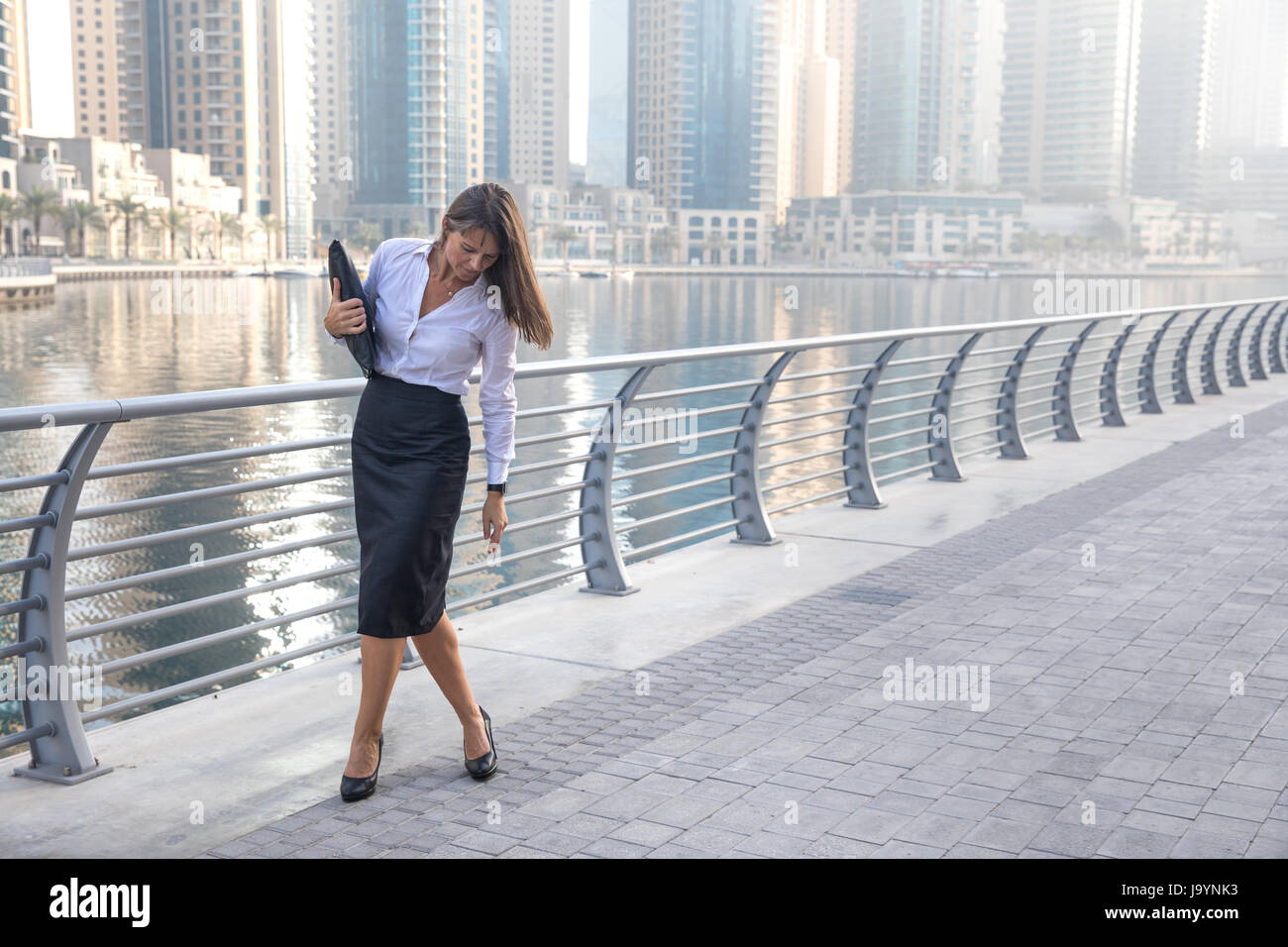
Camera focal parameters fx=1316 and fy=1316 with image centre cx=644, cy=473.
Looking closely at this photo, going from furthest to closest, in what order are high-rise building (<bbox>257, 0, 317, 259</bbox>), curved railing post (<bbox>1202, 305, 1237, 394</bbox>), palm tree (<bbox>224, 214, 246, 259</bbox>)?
high-rise building (<bbox>257, 0, 317, 259</bbox>)
palm tree (<bbox>224, 214, 246, 259</bbox>)
curved railing post (<bbox>1202, 305, 1237, 394</bbox>)

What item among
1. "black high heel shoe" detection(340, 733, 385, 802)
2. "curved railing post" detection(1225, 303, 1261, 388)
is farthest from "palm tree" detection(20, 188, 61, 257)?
"black high heel shoe" detection(340, 733, 385, 802)

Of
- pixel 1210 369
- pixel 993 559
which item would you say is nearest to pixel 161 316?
pixel 1210 369

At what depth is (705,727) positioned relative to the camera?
15.7ft

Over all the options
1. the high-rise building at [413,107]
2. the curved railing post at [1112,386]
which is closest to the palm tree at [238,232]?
the high-rise building at [413,107]

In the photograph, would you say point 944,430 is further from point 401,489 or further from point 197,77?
point 197,77

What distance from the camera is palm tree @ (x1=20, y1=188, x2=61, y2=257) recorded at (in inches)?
4464

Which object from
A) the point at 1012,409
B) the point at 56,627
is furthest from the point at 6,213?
the point at 56,627

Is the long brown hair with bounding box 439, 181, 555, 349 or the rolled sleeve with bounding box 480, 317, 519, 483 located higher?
the long brown hair with bounding box 439, 181, 555, 349

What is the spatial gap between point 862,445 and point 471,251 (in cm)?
597

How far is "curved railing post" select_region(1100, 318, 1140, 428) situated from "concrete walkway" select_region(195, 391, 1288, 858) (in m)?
6.26

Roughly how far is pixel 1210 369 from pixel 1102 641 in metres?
13.3

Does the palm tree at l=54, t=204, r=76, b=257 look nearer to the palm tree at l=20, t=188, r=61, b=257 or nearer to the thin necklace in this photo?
the palm tree at l=20, t=188, r=61, b=257

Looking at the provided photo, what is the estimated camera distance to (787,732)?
4703 millimetres
